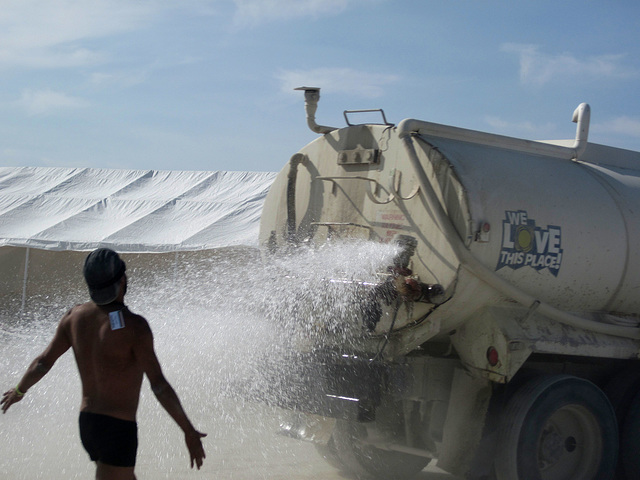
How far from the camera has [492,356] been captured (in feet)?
15.5

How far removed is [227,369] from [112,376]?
2.24 meters

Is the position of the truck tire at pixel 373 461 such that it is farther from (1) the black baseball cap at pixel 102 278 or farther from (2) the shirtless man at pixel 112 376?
(1) the black baseball cap at pixel 102 278

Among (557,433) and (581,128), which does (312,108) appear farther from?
(557,433)

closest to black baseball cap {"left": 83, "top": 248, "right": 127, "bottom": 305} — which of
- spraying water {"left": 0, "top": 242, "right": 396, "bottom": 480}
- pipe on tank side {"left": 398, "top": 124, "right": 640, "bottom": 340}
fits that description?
spraying water {"left": 0, "top": 242, "right": 396, "bottom": 480}

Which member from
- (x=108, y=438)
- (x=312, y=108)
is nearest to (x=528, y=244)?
(x=312, y=108)

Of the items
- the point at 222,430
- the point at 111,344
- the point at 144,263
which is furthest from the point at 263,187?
the point at 111,344

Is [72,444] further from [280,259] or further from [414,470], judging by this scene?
[414,470]

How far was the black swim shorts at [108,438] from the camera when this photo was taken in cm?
316

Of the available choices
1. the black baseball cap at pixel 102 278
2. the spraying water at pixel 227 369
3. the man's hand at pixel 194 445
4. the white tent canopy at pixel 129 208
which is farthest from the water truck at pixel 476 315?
the white tent canopy at pixel 129 208

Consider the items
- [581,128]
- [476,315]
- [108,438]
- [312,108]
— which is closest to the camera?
[108,438]

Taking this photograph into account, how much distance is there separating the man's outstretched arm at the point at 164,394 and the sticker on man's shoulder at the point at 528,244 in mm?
2408

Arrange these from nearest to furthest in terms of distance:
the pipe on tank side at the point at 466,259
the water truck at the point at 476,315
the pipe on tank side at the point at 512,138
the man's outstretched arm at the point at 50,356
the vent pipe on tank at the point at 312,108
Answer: the man's outstretched arm at the point at 50,356, the pipe on tank side at the point at 466,259, the water truck at the point at 476,315, the pipe on tank side at the point at 512,138, the vent pipe on tank at the point at 312,108

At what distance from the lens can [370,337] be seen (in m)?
4.92

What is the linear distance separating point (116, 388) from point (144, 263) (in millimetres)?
11752
